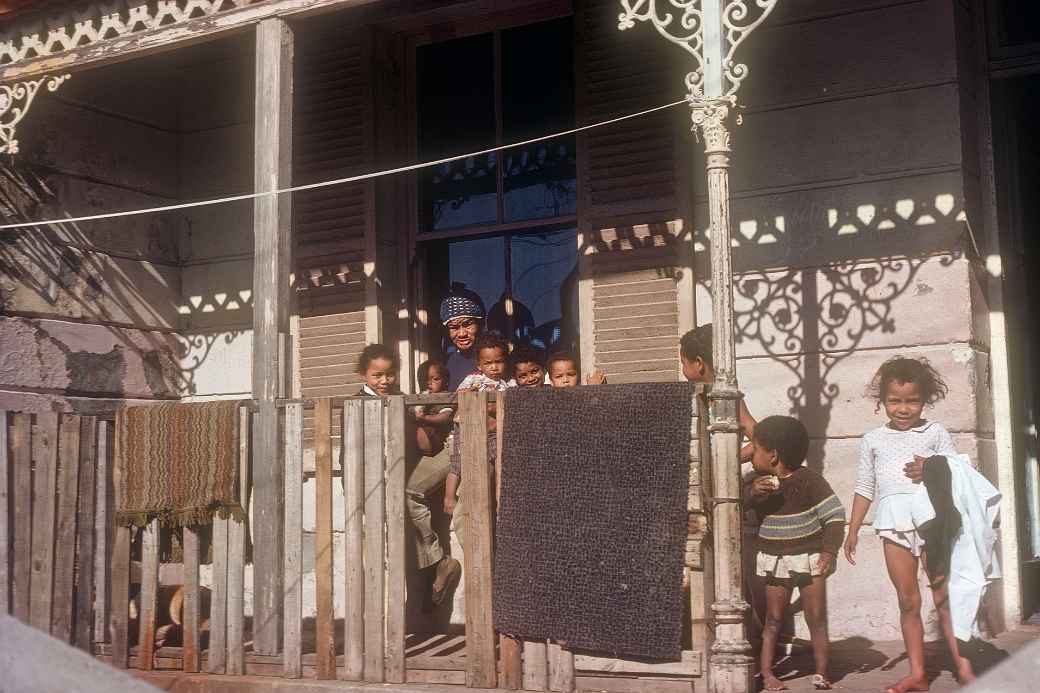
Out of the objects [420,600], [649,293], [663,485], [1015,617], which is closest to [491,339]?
[649,293]

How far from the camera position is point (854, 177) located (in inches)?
254

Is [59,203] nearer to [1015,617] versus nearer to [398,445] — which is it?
[398,445]

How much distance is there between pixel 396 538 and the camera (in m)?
5.49

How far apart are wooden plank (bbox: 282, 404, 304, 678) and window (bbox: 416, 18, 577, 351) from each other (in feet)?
6.44

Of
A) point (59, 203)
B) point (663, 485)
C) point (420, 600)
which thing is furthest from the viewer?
point (59, 203)

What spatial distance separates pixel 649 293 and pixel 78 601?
3347mm

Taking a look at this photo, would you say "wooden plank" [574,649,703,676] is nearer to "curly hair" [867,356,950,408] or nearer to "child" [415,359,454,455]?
"child" [415,359,454,455]

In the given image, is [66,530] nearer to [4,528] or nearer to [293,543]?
[4,528]

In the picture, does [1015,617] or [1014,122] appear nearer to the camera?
[1015,617]

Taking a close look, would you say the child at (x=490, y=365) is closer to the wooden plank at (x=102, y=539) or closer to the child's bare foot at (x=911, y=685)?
the wooden plank at (x=102, y=539)

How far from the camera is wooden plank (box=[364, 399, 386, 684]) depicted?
5.51 m

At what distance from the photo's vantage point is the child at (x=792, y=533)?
534cm

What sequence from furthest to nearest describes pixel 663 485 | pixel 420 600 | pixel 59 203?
pixel 59 203 < pixel 420 600 < pixel 663 485

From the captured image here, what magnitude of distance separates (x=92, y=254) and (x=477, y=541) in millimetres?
4136
